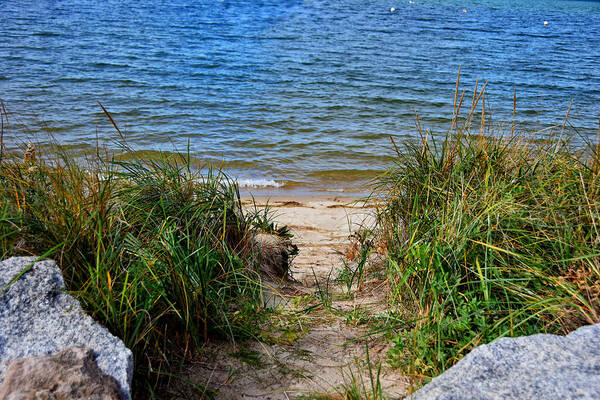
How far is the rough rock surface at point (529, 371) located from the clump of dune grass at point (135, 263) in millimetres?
1219

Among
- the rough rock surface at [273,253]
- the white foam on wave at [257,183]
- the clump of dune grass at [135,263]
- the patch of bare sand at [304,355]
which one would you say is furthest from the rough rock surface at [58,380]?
the white foam on wave at [257,183]

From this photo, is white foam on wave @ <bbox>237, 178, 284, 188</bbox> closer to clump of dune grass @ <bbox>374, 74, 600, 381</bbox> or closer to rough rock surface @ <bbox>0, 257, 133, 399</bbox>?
clump of dune grass @ <bbox>374, 74, 600, 381</bbox>

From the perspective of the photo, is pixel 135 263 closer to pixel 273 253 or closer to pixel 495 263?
pixel 273 253

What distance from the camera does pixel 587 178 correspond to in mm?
3162

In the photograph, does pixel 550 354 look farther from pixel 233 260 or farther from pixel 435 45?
pixel 435 45

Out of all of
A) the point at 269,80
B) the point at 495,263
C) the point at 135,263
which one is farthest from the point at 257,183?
the point at 269,80

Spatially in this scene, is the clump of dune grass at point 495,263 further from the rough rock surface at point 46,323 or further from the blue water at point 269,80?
the rough rock surface at point 46,323

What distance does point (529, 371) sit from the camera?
187 centimetres

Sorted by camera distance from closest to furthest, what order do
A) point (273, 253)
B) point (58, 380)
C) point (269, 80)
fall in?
point (58, 380), point (273, 253), point (269, 80)

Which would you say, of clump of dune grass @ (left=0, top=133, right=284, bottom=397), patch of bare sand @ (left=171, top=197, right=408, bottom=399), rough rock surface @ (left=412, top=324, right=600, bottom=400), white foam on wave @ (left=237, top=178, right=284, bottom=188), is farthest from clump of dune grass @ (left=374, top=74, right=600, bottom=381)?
white foam on wave @ (left=237, top=178, right=284, bottom=188)

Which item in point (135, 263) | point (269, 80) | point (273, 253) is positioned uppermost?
point (269, 80)

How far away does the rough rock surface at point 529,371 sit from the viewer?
1.74m

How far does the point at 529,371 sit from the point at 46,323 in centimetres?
200

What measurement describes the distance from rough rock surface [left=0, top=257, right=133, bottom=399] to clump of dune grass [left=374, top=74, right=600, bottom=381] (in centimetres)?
144
